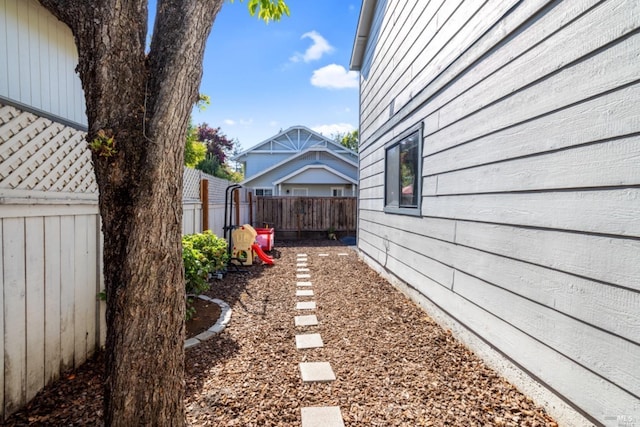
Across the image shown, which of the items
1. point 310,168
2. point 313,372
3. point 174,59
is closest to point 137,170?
point 174,59

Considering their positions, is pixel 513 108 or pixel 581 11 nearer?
pixel 581 11

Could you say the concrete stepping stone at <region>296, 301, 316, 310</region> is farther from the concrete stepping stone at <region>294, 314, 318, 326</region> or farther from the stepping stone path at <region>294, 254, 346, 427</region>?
the concrete stepping stone at <region>294, 314, 318, 326</region>

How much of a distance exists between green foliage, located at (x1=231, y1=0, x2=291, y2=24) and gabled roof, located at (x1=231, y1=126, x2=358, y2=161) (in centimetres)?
1603

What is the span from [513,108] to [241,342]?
2985 mm

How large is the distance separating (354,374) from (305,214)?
9.14 meters

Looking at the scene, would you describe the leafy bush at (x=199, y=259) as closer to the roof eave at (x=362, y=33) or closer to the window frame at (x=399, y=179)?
the window frame at (x=399, y=179)

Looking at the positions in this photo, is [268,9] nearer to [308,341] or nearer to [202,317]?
[308,341]

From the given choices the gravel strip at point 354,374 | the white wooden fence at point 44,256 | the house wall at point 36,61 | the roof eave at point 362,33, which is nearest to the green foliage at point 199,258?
the gravel strip at point 354,374

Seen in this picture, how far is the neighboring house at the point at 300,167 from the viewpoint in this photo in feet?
44.5

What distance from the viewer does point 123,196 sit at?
4.31 feet

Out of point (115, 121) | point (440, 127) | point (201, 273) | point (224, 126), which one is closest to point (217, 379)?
point (201, 273)

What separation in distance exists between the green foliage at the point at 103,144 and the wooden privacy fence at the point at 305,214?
1000cm

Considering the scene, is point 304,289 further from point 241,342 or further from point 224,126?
point 224,126

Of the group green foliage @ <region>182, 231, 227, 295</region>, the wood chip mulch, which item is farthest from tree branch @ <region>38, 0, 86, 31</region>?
the wood chip mulch
